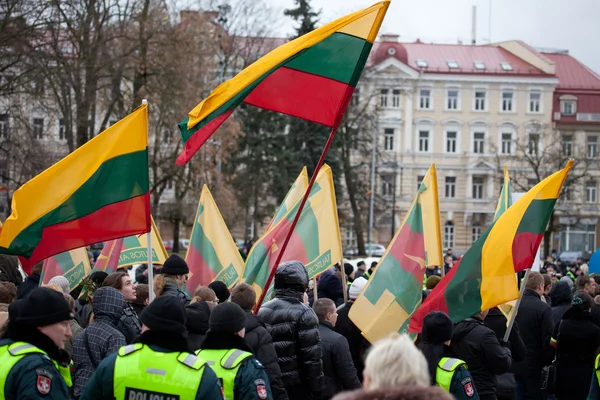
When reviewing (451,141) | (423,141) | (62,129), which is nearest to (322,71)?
(62,129)

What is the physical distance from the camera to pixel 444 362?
6.36m

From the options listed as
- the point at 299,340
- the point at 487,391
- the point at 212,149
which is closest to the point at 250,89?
the point at 299,340

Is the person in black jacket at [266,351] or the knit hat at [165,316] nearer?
the knit hat at [165,316]

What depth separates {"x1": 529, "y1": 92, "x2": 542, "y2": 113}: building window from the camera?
67500 mm

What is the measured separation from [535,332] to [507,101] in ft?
198

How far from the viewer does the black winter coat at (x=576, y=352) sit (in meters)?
8.28

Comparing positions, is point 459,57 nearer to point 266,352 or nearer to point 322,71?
point 322,71

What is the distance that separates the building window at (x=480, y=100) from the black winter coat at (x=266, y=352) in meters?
63.2

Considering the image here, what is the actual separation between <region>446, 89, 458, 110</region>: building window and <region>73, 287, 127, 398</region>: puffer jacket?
62728mm

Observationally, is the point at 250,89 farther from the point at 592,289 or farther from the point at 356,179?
the point at 356,179

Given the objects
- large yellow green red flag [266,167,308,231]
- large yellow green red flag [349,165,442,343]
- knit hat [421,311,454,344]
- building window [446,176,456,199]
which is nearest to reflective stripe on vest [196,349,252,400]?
knit hat [421,311,454,344]

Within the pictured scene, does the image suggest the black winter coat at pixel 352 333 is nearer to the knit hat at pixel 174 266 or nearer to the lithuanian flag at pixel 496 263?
the lithuanian flag at pixel 496 263

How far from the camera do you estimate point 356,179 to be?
49094 millimetres

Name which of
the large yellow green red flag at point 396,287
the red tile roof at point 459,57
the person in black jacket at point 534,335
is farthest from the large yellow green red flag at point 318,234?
the red tile roof at point 459,57
